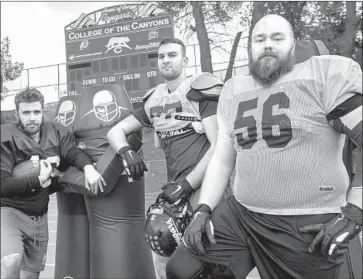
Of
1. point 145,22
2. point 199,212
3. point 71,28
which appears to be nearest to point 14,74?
point 71,28

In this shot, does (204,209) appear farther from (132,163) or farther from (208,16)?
(208,16)

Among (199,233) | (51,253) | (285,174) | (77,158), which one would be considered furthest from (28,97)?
(51,253)

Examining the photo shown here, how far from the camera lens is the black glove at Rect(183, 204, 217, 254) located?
93.2 inches

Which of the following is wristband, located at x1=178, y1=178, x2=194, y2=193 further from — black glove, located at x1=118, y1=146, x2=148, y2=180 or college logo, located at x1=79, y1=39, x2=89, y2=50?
college logo, located at x1=79, y1=39, x2=89, y2=50

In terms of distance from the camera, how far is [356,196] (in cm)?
215

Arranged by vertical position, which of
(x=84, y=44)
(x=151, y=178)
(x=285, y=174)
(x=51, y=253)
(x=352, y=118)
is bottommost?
(x=51, y=253)

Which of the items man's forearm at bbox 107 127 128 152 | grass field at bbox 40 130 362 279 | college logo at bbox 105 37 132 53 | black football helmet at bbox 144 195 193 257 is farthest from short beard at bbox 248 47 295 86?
college logo at bbox 105 37 132 53

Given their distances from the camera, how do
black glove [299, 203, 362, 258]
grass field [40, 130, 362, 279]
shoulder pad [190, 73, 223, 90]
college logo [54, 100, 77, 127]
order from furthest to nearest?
grass field [40, 130, 362, 279]
college logo [54, 100, 77, 127]
shoulder pad [190, 73, 223, 90]
black glove [299, 203, 362, 258]

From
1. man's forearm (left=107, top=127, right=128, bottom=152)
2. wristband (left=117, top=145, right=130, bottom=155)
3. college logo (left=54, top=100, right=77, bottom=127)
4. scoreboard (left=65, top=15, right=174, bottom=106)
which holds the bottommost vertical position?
wristband (left=117, top=145, right=130, bottom=155)

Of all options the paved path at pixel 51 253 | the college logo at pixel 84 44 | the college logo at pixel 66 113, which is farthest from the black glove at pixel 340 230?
Answer: the college logo at pixel 84 44

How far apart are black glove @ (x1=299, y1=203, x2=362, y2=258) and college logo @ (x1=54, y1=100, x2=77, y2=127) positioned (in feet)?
8.30

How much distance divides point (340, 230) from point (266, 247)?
398mm

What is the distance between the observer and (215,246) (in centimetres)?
241

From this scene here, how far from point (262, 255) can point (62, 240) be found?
Result: 2.00m
